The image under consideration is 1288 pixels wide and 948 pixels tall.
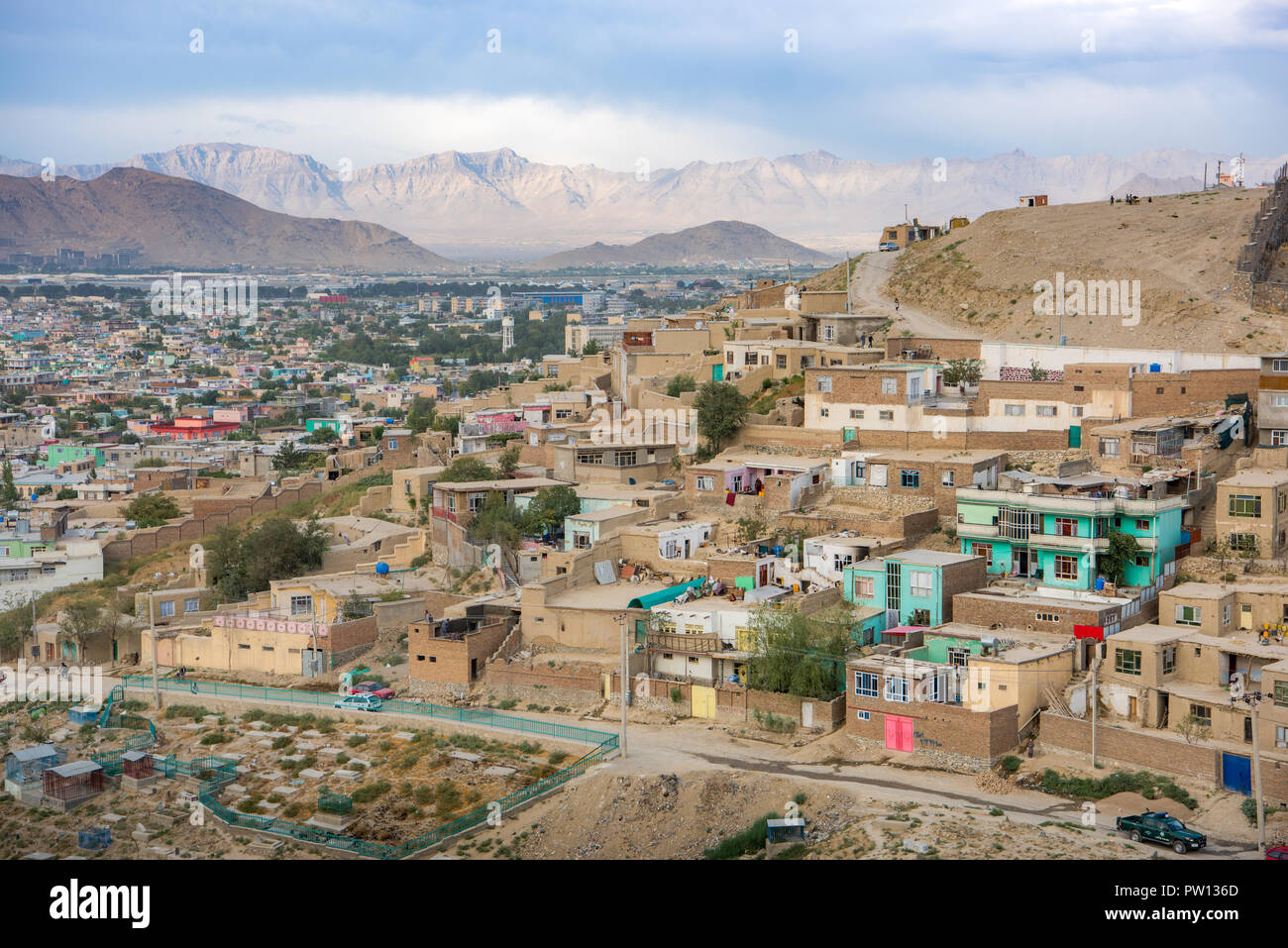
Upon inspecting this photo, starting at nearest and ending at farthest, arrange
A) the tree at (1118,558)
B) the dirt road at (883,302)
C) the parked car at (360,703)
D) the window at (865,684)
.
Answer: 1. the window at (865,684)
2. the tree at (1118,558)
3. the parked car at (360,703)
4. the dirt road at (883,302)

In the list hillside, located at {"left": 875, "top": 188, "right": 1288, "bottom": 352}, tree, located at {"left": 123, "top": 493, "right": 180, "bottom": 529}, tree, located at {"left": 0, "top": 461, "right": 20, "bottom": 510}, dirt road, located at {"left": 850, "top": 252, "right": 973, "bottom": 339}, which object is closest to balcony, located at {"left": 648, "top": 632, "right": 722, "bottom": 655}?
dirt road, located at {"left": 850, "top": 252, "right": 973, "bottom": 339}

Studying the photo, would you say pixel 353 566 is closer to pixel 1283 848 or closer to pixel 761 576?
pixel 761 576

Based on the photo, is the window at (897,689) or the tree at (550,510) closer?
the window at (897,689)

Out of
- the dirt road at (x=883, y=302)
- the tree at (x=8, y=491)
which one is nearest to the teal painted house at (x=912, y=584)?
the dirt road at (x=883, y=302)

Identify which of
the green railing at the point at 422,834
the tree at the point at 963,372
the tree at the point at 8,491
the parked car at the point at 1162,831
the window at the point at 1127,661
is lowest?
the green railing at the point at 422,834

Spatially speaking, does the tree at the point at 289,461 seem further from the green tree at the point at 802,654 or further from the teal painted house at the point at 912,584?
the green tree at the point at 802,654

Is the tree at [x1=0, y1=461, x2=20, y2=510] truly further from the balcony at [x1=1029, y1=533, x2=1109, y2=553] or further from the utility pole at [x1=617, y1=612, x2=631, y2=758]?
the balcony at [x1=1029, y1=533, x2=1109, y2=553]
